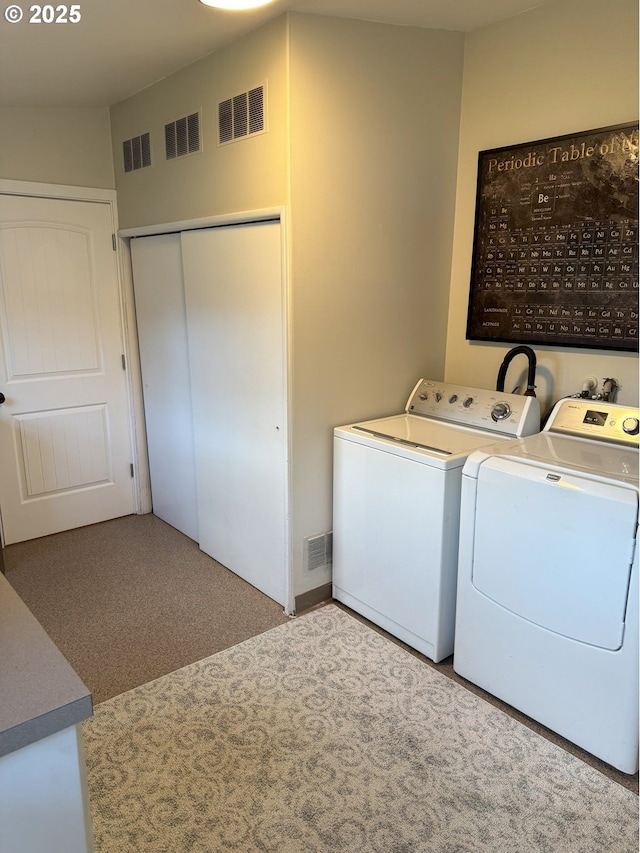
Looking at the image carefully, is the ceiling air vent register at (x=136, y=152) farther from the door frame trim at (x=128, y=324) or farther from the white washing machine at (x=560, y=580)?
the white washing machine at (x=560, y=580)

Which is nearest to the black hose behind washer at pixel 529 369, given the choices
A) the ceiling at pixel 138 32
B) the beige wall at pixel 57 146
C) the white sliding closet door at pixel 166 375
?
the ceiling at pixel 138 32

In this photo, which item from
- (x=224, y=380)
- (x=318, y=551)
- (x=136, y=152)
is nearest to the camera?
(x=318, y=551)

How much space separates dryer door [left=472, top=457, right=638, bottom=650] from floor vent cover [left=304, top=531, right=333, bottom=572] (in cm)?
85

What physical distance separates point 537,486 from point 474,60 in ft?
→ 6.81

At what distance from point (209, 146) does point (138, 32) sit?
0.55 m

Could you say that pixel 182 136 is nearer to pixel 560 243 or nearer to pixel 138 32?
pixel 138 32

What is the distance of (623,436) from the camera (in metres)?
2.26

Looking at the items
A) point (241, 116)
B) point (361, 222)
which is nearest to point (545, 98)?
point (361, 222)

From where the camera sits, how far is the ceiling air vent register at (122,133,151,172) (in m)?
3.19

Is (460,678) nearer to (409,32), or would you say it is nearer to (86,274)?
(409,32)

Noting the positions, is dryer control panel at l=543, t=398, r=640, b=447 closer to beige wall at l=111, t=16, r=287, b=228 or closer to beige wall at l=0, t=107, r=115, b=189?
beige wall at l=111, t=16, r=287, b=228

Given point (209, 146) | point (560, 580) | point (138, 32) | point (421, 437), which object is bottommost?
point (560, 580)

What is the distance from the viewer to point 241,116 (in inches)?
99.5

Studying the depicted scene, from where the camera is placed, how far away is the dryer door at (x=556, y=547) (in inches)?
70.9
